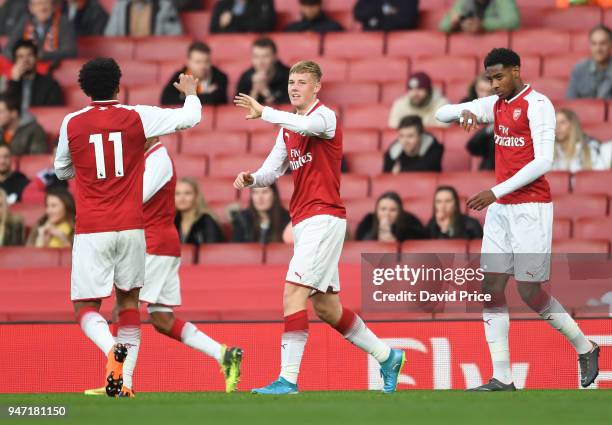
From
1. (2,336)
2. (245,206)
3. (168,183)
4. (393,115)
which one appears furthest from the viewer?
(393,115)

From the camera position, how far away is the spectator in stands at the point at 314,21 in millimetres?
15352

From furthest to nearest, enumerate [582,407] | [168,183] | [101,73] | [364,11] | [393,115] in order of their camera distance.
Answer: [364,11] < [393,115] < [168,183] < [101,73] < [582,407]

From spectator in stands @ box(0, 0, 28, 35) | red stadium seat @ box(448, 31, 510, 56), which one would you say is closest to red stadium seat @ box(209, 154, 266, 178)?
red stadium seat @ box(448, 31, 510, 56)

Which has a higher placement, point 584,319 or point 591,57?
point 591,57

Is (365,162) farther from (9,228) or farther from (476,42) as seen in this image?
(9,228)

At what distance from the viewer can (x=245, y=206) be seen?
13.1m

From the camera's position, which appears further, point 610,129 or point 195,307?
point 610,129

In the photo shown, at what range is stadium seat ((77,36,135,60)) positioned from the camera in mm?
15797

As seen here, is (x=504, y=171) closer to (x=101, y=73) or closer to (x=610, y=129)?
(x=101, y=73)

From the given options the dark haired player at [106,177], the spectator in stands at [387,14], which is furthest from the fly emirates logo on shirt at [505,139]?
the spectator in stands at [387,14]

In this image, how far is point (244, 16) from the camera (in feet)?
51.1

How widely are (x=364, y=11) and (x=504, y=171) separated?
660 centimetres

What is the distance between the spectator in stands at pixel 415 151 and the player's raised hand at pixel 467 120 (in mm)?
4041

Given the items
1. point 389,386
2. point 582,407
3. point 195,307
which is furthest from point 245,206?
point 582,407
